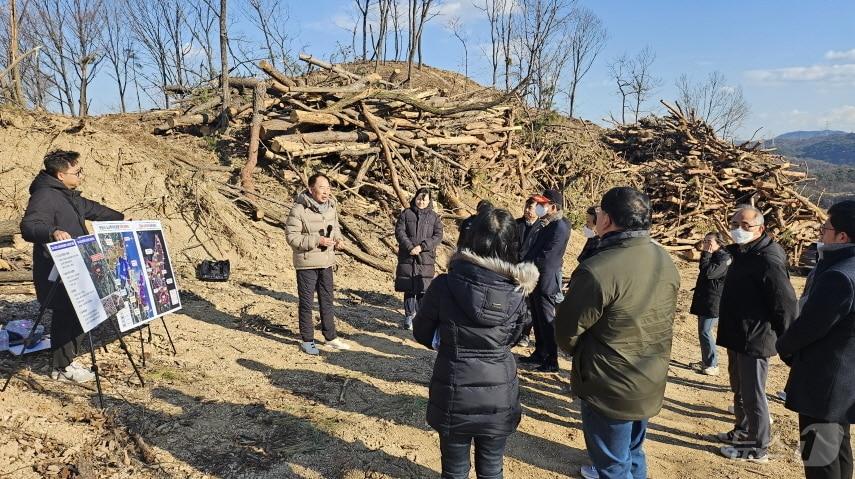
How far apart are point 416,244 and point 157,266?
2979mm

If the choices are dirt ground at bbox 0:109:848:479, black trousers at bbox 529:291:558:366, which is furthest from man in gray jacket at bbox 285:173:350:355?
black trousers at bbox 529:291:558:366

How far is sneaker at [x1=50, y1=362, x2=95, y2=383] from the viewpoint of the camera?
4.51 metres

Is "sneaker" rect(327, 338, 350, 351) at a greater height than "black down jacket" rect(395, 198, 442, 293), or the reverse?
"black down jacket" rect(395, 198, 442, 293)

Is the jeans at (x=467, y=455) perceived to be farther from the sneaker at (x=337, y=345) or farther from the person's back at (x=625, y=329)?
the sneaker at (x=337, y=345)

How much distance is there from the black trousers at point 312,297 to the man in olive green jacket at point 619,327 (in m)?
3.44

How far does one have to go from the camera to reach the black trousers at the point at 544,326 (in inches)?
226

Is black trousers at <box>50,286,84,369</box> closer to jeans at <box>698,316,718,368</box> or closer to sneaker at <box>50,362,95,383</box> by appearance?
sneaker at <box>50,362,95,383</box>

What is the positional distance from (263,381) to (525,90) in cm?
1477

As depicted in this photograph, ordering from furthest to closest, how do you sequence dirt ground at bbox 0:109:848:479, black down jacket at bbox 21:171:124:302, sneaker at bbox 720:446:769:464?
black down jacket at bbox 21:171:124:302 → sneaker at bbox 720:446:769:464 → dirt ground at bbox 0:109:848:479

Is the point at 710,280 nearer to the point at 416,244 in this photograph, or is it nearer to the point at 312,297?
the point at 416,244

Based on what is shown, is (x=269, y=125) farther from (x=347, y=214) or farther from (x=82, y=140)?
(x=82, y=140)

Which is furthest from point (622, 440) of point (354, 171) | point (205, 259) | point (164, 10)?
point (164, 10)

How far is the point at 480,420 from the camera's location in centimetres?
272

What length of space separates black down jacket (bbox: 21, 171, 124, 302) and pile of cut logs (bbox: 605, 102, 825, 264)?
47.5ft
